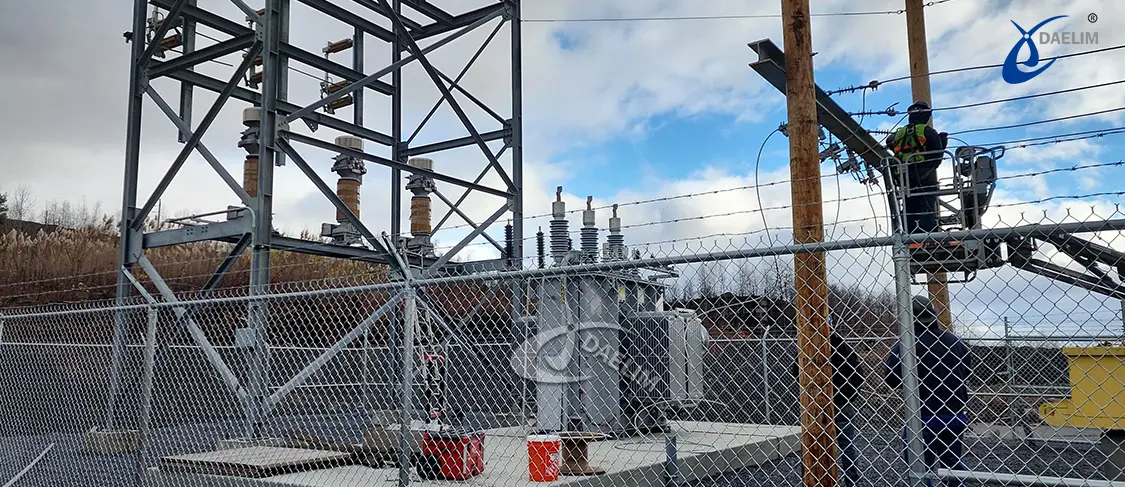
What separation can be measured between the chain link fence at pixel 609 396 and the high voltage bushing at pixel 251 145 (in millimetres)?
2039

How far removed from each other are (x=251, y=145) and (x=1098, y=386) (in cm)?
1085

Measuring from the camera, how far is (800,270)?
5039mm

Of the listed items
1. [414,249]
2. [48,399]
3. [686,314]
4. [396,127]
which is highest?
[396,127]

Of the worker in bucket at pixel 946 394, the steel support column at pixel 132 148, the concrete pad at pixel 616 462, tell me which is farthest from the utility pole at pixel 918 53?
the steel support column at pixel 132 148

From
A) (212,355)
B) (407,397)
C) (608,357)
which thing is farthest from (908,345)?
(212,355)

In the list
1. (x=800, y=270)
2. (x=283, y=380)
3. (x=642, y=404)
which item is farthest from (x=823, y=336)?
(x=283, y=380)

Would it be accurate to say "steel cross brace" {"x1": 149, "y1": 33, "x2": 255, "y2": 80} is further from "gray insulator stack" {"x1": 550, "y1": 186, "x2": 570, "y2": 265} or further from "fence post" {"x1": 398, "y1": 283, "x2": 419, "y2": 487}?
"fence post" {"x1": 398, "y1": 283, "x2": 419, "y2": 487}

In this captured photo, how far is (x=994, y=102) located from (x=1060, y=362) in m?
11.9

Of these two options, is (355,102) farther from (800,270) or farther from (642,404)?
(800,270)

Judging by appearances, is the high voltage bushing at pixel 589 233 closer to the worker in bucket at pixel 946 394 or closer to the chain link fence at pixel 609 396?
the chain link fence at pixel 609 396

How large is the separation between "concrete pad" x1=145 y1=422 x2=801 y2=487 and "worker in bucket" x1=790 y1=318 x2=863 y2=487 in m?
1.52

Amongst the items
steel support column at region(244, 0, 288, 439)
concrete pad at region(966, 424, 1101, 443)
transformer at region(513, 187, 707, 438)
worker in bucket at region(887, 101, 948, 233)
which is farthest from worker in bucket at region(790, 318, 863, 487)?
steel support column at region(244, 0, 288, 439)

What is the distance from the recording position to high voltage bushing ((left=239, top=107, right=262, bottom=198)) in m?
11.6

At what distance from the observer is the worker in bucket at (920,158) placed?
9.72 metres
